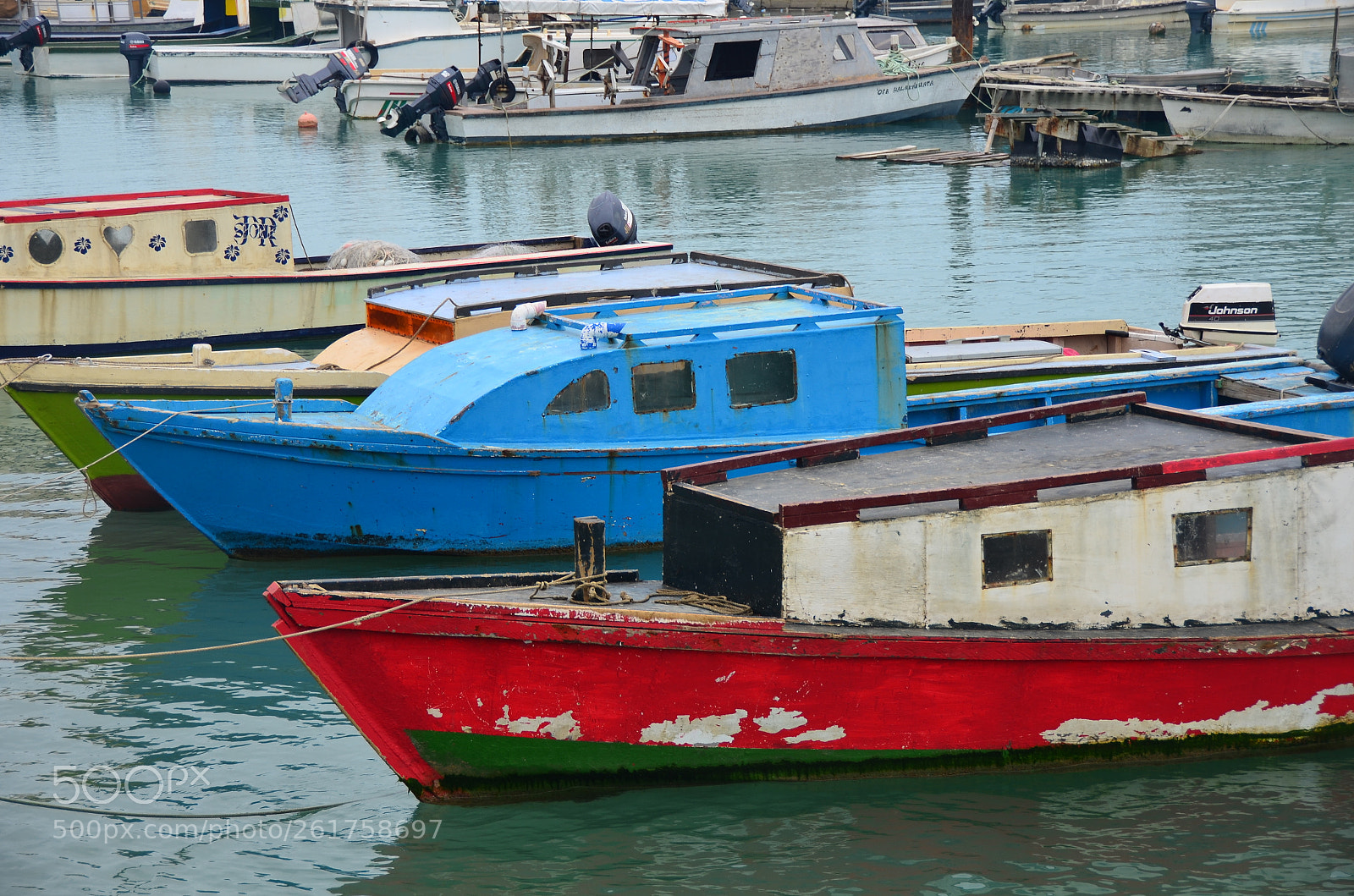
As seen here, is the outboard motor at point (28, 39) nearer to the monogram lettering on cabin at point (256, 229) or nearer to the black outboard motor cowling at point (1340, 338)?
the monogram lettering on cabin at point (256, 229)

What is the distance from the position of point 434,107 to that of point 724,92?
929 cm

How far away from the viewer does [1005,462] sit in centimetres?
→ 933

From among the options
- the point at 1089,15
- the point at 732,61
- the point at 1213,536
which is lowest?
the point at 1213,536

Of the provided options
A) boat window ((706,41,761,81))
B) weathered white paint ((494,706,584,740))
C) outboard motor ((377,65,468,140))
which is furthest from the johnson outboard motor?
weathered white paint ((494,706,584,740))

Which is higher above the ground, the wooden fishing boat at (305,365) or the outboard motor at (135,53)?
the outboard motor at (135,53)

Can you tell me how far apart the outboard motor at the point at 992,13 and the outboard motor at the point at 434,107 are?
135 ft

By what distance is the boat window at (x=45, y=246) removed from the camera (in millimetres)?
19281

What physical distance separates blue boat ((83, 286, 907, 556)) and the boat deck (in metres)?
2.64

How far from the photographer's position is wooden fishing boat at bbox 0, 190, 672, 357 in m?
19.2

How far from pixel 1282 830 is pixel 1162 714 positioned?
91cm

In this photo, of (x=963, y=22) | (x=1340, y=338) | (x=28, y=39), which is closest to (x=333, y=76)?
(x=28, y=39)

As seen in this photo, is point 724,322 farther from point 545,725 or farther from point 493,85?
point 493,85

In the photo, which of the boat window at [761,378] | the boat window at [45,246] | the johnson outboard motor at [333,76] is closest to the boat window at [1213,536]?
the boat window at [761,378]

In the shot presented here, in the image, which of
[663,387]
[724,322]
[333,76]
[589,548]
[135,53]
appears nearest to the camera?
[589,548]
